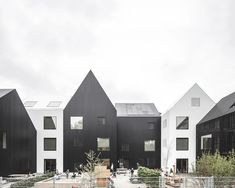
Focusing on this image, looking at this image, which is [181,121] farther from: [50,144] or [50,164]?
[50,164]

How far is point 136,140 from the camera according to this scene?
48.7 metres

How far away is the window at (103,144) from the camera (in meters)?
45.9

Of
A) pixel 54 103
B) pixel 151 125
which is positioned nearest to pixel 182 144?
pixel 151 125

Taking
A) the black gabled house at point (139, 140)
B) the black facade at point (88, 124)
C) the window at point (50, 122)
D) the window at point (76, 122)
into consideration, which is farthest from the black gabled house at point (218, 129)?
the window at point (50, 122)

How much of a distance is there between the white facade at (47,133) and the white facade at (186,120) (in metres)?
12.1

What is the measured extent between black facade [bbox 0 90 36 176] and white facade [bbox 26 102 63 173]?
126 centimetres

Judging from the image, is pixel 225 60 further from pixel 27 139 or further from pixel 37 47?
pixel 27 139

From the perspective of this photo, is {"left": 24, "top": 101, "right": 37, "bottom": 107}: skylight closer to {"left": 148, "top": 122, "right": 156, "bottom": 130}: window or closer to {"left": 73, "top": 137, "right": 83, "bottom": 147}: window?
{"left": 73, "top": 137, "right": 83, "bottom": 147}: window

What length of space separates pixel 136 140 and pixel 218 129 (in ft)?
45.4

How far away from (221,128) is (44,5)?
24.7 meters

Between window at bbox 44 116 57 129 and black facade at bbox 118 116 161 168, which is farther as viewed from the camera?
black facade at bbox 118 116 161 168

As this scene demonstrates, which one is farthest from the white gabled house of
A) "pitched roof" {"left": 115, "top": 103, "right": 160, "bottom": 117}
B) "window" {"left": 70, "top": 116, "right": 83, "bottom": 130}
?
"pitched roof" {"left": 115, "top": 103, "right": 160, "bottom": 117}

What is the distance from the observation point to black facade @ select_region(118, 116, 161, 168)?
48.7 meters

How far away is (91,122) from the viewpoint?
45875mm
